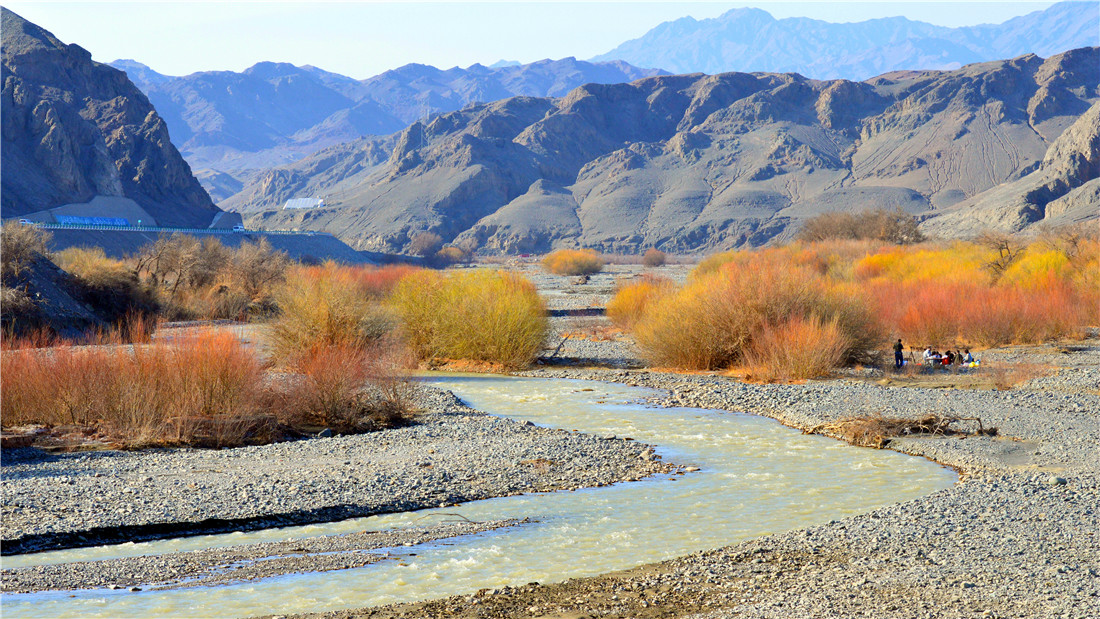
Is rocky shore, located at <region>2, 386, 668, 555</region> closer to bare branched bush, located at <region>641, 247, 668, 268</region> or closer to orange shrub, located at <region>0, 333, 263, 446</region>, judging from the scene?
orange shrub, located at <region>0, 333, 263, 446</region>

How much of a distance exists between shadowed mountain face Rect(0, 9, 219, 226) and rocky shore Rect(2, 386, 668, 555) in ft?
249

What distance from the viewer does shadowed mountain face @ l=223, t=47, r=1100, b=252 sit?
5226 inches

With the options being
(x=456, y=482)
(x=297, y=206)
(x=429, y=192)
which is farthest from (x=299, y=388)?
(x=297, y=206)

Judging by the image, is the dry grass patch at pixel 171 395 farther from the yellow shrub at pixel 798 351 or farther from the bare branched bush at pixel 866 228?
the bare branched bush at pixel 866 228

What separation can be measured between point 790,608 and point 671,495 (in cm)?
442

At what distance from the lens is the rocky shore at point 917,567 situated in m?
7.79

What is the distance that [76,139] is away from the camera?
315ft

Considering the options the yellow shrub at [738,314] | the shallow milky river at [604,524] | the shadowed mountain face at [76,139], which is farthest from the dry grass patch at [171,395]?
the shadowed mountain face at [76,139]

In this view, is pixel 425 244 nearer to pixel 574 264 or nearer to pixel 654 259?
pixel 654 259

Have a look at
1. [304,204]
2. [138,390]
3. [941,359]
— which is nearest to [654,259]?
[941,359]

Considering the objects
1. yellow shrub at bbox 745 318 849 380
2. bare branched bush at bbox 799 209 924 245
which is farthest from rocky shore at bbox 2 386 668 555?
bare branched bush at bbox 799 209 924 245

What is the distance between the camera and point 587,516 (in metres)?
11.1

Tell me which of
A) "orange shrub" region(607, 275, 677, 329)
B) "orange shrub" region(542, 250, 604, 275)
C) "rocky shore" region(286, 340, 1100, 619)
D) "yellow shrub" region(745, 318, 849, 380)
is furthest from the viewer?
"orange shrub" region(542, 250, 604, 275)

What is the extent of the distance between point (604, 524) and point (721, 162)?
15449 cm
